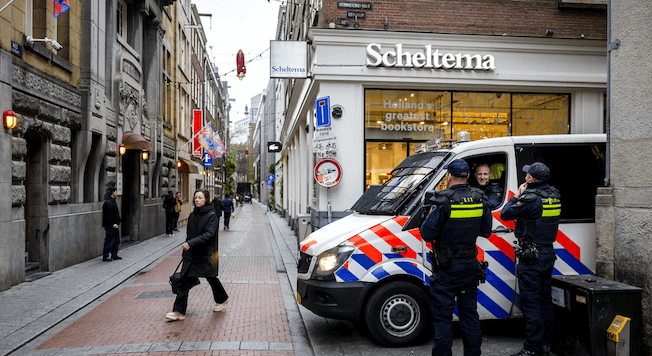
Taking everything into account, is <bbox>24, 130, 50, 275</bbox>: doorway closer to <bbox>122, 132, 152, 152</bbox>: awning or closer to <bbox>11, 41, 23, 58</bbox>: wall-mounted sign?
<bbox>11, 41, 23, 58</bbox>: wall-mounted sign

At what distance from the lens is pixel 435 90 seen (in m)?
12.2

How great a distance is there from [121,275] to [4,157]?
3.23m

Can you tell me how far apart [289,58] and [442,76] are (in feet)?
12.5

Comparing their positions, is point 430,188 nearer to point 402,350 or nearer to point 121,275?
point 402,350

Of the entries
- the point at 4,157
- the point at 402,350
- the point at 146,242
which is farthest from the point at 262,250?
the point at 402,350

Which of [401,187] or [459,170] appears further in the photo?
[401,187]

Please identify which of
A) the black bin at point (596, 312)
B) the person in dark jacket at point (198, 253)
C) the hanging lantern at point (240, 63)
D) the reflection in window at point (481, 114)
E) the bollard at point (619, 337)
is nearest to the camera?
A: the bollard at point (619, 337)

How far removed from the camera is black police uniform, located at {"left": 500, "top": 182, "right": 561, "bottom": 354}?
4.92 meters

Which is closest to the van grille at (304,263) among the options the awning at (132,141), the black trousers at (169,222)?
the awning at (132,141)

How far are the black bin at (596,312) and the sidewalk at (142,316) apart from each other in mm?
2780

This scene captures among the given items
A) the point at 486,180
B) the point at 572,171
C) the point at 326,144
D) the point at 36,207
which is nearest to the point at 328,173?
the point at 326,144

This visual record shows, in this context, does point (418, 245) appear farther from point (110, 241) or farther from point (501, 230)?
point (110, 241)

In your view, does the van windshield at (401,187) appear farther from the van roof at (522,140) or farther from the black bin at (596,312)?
the black bin at (596,312)

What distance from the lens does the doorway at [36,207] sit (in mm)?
10047
